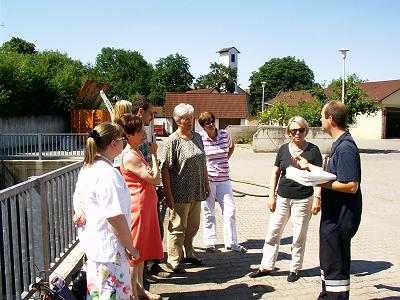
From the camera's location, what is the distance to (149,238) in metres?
3.87

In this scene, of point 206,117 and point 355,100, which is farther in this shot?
point 355,100

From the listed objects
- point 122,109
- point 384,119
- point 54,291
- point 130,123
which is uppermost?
point 384,119

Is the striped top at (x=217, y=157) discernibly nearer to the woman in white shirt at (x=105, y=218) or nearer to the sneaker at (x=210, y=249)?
the sneaker at (x=210, y=249)

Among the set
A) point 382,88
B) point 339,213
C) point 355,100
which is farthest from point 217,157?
point 382,88

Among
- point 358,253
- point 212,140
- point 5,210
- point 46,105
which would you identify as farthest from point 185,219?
point 46,105

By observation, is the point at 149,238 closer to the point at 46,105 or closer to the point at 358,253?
the point at 358,253

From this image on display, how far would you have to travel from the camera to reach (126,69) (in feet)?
270

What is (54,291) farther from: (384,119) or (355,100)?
(384,119)

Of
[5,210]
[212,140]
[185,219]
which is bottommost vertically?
[185,219]

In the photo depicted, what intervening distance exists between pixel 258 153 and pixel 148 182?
19.7 meters

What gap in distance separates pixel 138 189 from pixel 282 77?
82881 mm

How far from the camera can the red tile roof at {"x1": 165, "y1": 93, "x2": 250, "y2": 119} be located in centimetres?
4425

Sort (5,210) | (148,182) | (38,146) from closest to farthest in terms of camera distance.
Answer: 1. (5,210)
2. (148,182)
3. (38,146)

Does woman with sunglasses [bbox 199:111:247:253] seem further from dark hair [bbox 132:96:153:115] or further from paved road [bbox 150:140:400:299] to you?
dark hair [bbox 132:96:153:115]
